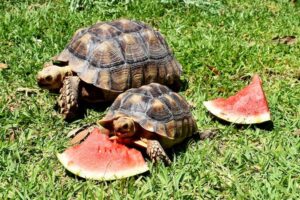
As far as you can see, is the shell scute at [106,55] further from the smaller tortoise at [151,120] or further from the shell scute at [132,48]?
the smaller tortoise at [151,120]

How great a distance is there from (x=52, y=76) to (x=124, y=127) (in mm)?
1286

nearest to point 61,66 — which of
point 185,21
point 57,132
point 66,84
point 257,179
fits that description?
point 66,84

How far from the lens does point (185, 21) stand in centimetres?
801

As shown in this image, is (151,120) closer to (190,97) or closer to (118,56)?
(118,56)

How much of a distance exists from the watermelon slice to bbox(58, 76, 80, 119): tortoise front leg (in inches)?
53.5

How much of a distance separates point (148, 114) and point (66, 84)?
115cm

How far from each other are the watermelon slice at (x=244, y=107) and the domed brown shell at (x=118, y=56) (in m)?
0.72

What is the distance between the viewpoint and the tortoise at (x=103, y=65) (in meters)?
5.30

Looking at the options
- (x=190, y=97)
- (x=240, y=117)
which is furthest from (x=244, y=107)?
(x=190, y=97)

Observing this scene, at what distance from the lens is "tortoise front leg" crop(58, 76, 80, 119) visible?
17.1 feet

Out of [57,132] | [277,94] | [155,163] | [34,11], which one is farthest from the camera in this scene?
[34,11]

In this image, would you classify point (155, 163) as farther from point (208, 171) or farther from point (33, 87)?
point (33, 87)

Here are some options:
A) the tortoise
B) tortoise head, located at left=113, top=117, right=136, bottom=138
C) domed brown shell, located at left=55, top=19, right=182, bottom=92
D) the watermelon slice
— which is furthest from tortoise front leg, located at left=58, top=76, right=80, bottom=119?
the watermelon slice

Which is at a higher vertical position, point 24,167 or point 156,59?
point 156,59
